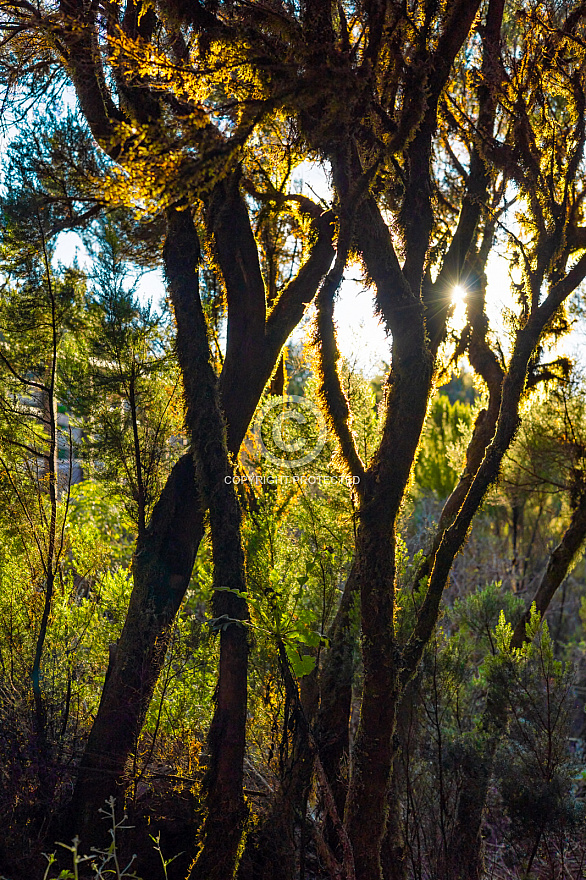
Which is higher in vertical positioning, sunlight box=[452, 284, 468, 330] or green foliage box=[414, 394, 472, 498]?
green foliage box=[414, 394, 472, 498]

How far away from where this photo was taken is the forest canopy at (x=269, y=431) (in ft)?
9.73

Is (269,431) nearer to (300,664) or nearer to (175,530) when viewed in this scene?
(175,530)

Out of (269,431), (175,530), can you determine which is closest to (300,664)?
(175,530)

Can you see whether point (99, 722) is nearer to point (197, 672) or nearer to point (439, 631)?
point (197, 672)

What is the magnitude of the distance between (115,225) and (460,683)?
Answer: 4247mm

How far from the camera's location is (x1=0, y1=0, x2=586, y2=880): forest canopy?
296 centimetres

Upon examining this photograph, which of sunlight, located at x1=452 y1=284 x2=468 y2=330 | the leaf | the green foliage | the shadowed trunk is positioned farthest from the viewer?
the green foliage

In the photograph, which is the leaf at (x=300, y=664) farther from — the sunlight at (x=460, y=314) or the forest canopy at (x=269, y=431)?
the sunlight at (x=460, y=314)

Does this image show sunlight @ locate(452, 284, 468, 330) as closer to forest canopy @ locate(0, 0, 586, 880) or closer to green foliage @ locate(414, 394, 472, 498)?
forest canopy @ locate(0, 0, 586, 880)

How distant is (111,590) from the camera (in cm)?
506

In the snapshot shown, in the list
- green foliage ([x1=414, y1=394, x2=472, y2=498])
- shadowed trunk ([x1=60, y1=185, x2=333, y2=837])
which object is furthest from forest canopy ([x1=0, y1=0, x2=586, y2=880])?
green foliage ([x1=414, y1=394, x2=472, y2=498])

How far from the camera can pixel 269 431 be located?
19.1 ft

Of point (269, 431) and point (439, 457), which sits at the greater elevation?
point (439, 457)

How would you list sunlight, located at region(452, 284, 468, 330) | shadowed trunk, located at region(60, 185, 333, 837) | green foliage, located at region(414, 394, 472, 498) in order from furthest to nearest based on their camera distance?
green foliage, located at region(414, 394, 472, 498) → sunlight, located at region(452, 284, 468, 330) → shadowed trunk, located at region(60, 185, 333, 837)
